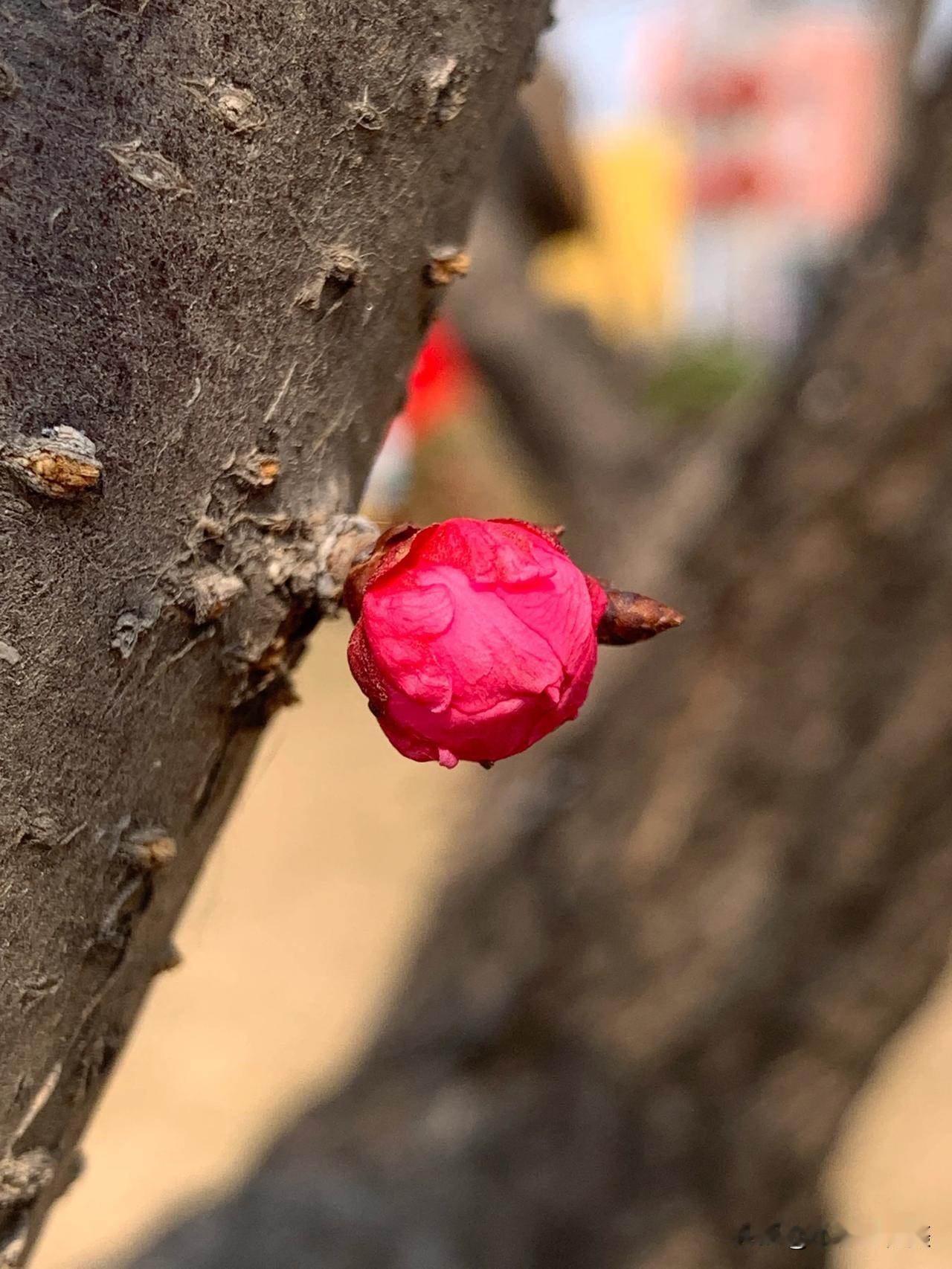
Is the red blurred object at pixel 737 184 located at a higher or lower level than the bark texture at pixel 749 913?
higher

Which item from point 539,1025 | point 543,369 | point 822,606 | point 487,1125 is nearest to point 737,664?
point 822,606

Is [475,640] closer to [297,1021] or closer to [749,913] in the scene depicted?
[749,913]

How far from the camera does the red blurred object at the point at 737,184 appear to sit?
9492mm

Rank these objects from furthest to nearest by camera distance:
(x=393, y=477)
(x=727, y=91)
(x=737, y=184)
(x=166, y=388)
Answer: (x=737, y=184), (x=727, y=91), (x=393, y=477), (x=166, y=388)

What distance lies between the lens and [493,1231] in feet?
3.88

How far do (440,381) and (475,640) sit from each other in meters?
3.59

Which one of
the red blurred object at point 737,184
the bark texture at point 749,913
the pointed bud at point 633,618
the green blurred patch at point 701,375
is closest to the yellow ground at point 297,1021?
the bark texture at point 749,913

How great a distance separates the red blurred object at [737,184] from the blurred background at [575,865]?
4382 millimetres

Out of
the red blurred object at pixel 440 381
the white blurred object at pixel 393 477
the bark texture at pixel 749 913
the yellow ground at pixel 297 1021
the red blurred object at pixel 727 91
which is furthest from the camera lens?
the red blurred object at pixel 727 91

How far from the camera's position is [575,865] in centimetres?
140

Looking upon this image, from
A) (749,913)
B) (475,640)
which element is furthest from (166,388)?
(749,913)

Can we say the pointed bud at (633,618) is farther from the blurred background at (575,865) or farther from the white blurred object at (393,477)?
the white blurred object at (393,477)

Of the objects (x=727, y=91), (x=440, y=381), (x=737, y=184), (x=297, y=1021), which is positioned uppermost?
(x=727, y=91)

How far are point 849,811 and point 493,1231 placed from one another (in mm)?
588
